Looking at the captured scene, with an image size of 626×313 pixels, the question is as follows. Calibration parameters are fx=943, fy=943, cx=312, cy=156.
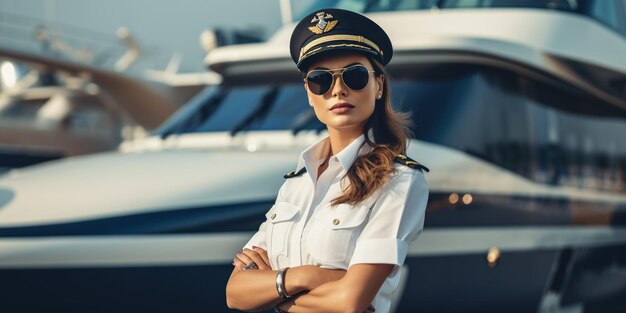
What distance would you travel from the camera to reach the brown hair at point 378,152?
222 cm

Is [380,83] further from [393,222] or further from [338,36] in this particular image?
[393,222]

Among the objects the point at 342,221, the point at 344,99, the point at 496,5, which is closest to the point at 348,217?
the point at 342,221

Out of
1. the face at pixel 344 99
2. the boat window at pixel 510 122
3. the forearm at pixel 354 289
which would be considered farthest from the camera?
the boat window at pixel 510 122

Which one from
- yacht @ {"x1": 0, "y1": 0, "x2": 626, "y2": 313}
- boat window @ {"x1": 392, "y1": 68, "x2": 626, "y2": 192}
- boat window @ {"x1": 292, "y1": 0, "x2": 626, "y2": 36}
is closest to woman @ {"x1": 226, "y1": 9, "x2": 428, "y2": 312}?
yacht @ {"x1": 0, "y1": 0, "x2": 626, "y2": 313}

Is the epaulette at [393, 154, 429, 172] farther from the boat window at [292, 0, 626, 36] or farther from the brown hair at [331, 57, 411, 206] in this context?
the boat window at [292, 0, 626, 36]

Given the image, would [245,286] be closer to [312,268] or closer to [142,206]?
[312,268]

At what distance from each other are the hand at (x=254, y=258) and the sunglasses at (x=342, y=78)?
1.53 ft

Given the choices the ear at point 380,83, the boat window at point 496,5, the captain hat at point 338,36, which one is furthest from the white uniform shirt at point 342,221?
the boat window at point 496,5

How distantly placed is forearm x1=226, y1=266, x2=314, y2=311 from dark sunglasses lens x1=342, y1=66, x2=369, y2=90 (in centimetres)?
45

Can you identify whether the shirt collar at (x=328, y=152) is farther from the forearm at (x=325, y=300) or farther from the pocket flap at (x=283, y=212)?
the forearm at (x=325, y=300)

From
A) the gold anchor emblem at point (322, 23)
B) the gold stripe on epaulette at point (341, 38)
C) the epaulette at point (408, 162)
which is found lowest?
the epaulette at point (408, 162)

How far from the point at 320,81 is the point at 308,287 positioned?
0.50 m

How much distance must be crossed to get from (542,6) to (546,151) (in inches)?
45.4

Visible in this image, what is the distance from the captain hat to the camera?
2297mm
